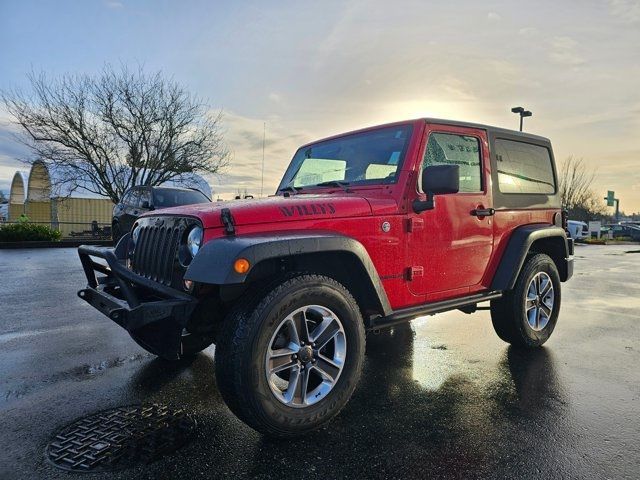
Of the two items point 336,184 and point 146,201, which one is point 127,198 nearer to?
point 146,201

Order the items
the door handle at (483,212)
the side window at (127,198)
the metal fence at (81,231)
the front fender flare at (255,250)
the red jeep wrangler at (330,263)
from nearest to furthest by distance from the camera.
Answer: the front fender flare at (255,250) < the red jeep wrangler at (330,263) < the door handle at (483,212) < the side window at (127,198) < the metal fence at (81,231)

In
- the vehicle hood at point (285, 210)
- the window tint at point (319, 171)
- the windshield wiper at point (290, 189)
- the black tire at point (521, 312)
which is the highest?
the window tint at point (319, 171)

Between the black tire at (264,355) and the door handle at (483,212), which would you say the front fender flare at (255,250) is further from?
the door handle at (483,212)

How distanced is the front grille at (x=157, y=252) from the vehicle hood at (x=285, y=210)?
0.14m

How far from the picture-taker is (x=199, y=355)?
13.5ft

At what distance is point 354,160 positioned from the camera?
3744 mm

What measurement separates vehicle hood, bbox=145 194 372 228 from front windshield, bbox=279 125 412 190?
0.44 m

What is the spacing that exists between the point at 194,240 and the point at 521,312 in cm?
322

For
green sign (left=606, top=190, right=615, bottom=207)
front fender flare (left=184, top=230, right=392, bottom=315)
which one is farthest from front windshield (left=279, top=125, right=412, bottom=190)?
green sign (left=606, top=190, right=615, bottom=207)

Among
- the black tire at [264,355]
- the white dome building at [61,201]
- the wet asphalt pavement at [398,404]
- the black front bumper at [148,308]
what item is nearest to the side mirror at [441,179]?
the black tire at [264,355]

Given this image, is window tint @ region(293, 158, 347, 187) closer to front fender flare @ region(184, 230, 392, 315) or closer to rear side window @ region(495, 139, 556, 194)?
front fender flare @ region(184, 230, 392, 315)

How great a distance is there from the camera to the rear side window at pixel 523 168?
413cm

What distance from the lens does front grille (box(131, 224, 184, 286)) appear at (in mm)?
2787

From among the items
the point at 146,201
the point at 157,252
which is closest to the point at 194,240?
the point at 157,252
